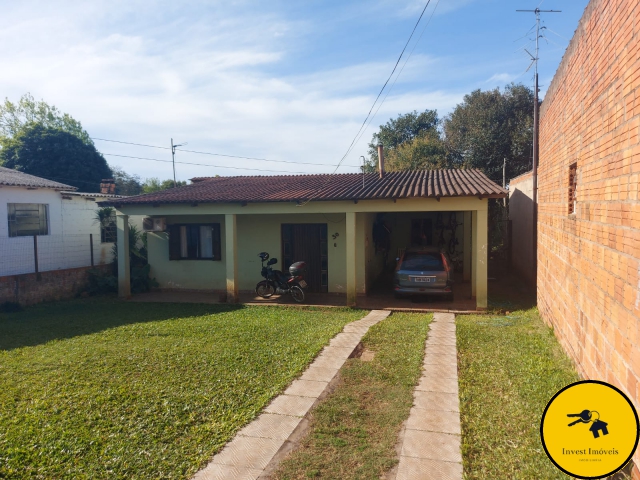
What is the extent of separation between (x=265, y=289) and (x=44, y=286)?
6.12 metres

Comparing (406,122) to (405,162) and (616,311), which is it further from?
(616,311)

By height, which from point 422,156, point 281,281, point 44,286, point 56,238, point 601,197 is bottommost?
point 44,286

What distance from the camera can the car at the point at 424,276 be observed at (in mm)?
11242

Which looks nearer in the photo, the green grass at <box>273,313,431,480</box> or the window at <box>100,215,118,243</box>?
the green grass at <box>273,313,431,480</box>

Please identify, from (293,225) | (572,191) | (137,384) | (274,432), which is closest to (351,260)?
(293,225)

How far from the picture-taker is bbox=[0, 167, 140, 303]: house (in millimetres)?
12289

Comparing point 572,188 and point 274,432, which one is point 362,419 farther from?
point 572,188

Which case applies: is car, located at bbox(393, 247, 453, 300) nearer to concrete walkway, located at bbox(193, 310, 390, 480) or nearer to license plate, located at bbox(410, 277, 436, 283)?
license plate, located at bbox(410, 277, 436, 283)

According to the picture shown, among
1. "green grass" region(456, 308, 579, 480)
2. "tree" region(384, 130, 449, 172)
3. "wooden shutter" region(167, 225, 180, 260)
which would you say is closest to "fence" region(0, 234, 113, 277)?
"wooden shutter" region(167, 225, 180, 260)

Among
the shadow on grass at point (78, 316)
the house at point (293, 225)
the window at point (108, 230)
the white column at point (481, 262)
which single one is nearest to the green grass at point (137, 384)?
the shadow on grass at point (78, 316)

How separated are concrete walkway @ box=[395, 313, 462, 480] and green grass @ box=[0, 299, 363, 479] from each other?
1.68 metres

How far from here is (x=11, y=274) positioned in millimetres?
12172

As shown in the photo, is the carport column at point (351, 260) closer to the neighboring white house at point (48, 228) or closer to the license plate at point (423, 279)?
the license plate at point (423, 279)

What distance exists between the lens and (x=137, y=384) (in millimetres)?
5891
